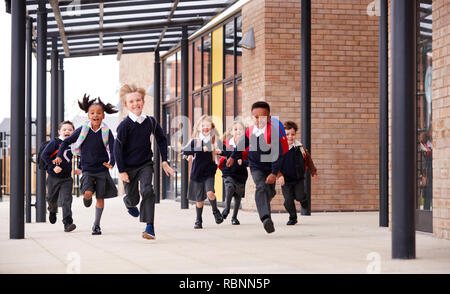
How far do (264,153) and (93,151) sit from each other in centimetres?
232

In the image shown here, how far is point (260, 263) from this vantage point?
659cm

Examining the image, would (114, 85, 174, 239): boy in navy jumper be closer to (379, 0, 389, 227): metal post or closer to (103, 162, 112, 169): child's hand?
(103, 162, 112, 169): child's hand

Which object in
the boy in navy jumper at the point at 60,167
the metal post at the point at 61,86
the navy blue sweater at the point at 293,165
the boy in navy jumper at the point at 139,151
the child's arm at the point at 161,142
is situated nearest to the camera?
the boy in navy jumper at the point at 139,151

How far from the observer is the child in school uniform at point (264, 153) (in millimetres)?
9156

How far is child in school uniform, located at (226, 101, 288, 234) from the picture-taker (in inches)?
360

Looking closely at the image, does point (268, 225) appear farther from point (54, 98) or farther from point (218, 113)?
point (218, 113)

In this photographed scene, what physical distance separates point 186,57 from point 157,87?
3.26 metres

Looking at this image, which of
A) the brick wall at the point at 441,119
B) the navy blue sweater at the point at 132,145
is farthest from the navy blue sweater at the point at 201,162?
the brick wall at the point at 441,119

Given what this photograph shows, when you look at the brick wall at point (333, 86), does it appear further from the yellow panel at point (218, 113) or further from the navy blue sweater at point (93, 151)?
the navy blue sweater at point (93, 151)

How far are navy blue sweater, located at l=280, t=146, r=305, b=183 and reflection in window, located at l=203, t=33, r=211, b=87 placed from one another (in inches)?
284

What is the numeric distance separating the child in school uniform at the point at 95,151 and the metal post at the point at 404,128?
435cm

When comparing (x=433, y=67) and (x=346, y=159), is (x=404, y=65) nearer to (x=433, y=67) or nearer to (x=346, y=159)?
(x=433, y=67)

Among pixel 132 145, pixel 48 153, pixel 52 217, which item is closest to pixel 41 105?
pixel 48 153

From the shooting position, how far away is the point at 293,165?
39.0 feet
